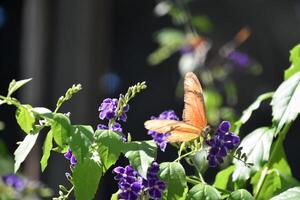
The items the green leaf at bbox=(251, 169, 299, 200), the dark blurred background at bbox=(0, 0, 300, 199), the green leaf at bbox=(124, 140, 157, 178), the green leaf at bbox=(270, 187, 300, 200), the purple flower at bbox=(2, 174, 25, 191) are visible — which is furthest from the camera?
the dark blurred background at bbox=(0, 0, 300, 199)

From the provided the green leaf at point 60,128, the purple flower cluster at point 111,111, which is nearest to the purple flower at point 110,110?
the purple flower cluster at point 111,111

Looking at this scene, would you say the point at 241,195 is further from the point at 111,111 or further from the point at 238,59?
the point at 238,59

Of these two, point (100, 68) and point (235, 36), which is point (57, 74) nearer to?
point (100, 68)

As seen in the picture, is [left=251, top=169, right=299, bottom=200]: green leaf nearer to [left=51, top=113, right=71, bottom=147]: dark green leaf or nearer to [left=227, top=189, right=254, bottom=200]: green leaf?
[left=227, top=189, right=254, bottom=200]: green leaf

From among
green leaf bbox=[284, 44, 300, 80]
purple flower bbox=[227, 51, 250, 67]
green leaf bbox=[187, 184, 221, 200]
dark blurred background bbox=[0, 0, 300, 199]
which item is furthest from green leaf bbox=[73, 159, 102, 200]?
dark blurred background bbox=[0, 0, 300, 199]

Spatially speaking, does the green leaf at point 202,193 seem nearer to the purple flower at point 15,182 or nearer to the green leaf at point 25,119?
the green leaf at point 25,119

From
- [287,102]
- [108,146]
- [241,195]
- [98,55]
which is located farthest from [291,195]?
[98,55]
